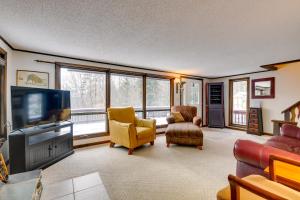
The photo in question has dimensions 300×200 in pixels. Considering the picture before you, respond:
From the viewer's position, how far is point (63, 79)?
11.7 ft

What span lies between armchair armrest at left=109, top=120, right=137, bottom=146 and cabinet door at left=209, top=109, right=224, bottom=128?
4092 mm

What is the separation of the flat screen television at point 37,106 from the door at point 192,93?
4136 millimetres

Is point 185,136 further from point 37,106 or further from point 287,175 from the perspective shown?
point 37,106

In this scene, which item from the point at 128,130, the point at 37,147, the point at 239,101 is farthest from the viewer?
the point at 239,101

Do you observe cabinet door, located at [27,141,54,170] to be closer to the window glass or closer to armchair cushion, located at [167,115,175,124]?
the window glass

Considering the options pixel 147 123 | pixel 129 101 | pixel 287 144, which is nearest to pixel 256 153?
pixel 287 144

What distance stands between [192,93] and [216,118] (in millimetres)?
1418

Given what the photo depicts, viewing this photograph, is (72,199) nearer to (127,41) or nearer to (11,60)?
(127,41)

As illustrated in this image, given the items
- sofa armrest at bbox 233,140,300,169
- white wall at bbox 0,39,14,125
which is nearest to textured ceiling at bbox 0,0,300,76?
white wall at bbox 0,39,14,125

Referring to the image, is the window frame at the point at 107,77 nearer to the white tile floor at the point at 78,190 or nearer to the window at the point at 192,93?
the window at the point at 192,93

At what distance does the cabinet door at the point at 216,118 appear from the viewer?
5.95m

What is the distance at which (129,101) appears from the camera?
4.57 m

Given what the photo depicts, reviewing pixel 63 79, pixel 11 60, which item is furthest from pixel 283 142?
pixel 11 60

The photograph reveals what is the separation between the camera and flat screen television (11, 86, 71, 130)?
236 cm
